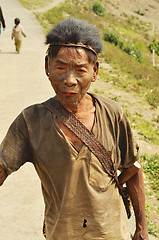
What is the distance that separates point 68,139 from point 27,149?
0.26m

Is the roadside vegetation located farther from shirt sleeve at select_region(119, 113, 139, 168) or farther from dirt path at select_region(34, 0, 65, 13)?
shirt sleeve at select_region(119, 113, 139, 168)

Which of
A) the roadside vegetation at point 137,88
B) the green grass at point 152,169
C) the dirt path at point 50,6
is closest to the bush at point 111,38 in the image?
the roadside vegetation at point 137,88

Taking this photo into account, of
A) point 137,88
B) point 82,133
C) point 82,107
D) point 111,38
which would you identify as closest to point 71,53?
point 82,107

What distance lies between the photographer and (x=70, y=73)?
1.60 meters

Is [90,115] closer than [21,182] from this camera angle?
Yes

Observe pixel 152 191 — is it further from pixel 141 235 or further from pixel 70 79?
pixel 70 79

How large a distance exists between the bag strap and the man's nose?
0.59 ft

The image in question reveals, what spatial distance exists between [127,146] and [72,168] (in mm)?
399

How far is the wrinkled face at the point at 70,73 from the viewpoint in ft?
5.23

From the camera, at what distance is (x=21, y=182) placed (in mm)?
4988

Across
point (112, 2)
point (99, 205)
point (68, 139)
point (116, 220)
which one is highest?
point (68, 139)

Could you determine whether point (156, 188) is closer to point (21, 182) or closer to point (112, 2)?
point (21, 182)

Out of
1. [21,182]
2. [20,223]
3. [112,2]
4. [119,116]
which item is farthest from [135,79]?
[112,2]

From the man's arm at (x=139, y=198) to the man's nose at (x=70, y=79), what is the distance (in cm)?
74
